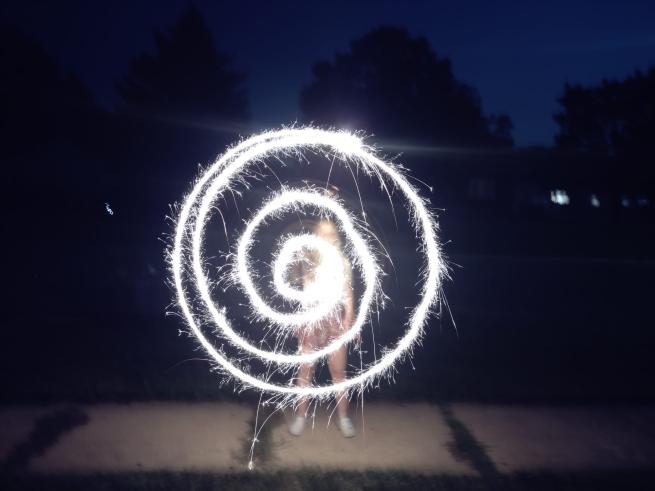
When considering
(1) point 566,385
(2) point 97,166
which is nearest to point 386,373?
(1) point 566,385

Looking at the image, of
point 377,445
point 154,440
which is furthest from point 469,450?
point 154,440

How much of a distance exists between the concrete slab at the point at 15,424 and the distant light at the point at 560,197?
99.8ft

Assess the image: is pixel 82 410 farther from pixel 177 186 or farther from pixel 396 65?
pixel 396 65

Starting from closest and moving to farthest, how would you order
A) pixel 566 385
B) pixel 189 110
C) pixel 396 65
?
pixel 566 385 < pixel 396 65 < pixel 189 110

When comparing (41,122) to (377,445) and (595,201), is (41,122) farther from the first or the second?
(595,201)

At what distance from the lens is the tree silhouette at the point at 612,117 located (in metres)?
30.0

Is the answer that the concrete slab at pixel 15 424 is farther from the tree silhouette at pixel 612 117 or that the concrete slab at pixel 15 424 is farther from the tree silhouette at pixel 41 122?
the tree silhouette at pixel 612 117

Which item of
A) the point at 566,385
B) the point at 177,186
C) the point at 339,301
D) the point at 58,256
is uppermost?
the point at 177,186

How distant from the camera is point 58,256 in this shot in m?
13.1

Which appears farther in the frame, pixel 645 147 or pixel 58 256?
pixel 645 147

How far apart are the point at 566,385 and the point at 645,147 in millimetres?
27277

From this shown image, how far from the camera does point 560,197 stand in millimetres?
34156

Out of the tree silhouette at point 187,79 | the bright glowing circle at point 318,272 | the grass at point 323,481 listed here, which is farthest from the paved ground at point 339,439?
the tree silhouette at point 187,79

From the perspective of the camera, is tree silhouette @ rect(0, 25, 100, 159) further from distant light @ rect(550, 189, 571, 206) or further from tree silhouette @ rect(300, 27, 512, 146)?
distant light @ rect(550, 189, 571, 206)
